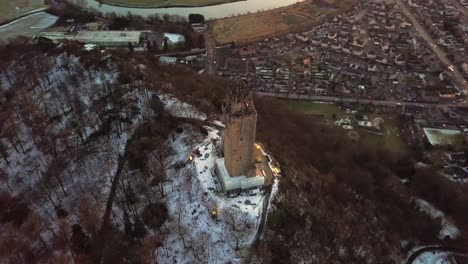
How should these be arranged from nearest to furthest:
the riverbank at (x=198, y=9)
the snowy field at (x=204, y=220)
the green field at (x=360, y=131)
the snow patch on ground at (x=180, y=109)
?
1. the snowy field at (x=204, y=220)
2. the snow patch on ground at (x=180, y=109)
3. the green field at (x=360, y=131)
4. the riverbank at (x=198, y=9)

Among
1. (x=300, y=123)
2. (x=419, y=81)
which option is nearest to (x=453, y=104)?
(x=419, y=81)

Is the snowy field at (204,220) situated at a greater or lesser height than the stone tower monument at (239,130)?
lesser

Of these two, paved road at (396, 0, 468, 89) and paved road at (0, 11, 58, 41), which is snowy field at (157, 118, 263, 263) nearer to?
paved road at (396, 0, 468, 89)

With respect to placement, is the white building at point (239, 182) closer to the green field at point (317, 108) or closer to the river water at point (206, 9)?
the green field at point (317, 108)

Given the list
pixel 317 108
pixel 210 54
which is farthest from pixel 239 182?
pixel 210 54

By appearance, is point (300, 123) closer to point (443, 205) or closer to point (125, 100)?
point (443, 205)

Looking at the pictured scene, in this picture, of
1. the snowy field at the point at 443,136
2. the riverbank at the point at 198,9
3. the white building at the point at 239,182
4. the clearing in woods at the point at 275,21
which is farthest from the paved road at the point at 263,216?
the riverbank at the point at 198,9
